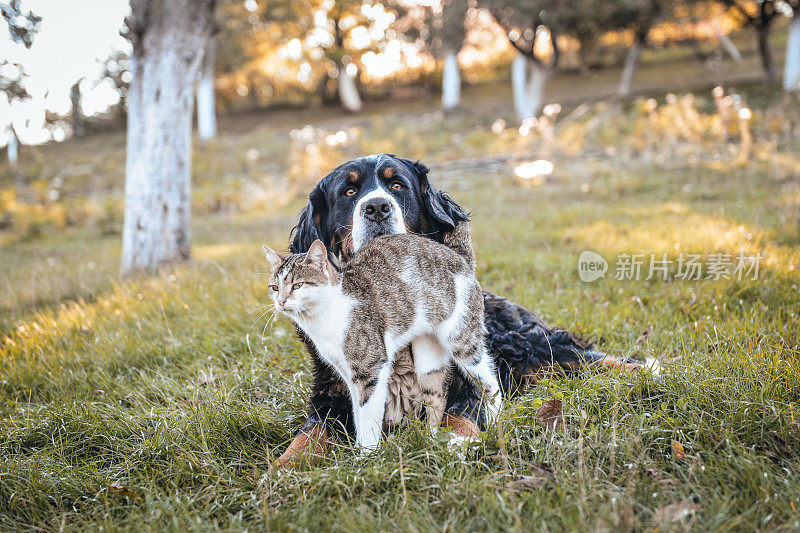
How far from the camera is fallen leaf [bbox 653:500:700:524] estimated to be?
5.59 feet

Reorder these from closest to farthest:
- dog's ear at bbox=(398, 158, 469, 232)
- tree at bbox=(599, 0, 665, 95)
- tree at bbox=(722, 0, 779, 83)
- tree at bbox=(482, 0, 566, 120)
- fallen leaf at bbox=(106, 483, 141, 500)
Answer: fallen leaf at bbox=(106, 483, 141, 500) < dog's ear at bbox=(398, 158, 469, 232) < tree at bbox=(722, 0, 779, 83) < tree at bbox=(482, 0, 566, 120) < tree at bbox=(599, 0, 665, 95)

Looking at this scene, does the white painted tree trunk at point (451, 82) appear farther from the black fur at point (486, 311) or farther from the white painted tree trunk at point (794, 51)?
the black fur at point (486, 311)

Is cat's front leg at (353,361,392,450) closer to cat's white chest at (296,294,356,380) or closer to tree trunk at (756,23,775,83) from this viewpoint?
cat's white chest at (296,294,356,380)

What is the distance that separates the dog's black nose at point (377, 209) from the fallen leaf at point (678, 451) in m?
1.62

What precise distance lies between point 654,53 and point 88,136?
3664 centimetres

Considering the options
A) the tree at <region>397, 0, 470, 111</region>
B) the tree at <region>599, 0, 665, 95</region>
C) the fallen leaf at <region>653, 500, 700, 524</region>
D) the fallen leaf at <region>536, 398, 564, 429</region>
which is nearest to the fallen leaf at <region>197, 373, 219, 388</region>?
the fallen leaf at <region>536, 398, 564, 429</region>

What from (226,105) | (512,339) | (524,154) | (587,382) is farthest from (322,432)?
(226,105)

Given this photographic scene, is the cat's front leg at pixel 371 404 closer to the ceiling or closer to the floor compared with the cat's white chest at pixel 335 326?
closer to the floor

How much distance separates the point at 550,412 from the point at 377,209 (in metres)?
1.28

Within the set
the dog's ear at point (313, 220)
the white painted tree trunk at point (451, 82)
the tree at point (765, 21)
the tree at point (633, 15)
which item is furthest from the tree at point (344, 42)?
the dog's ear at point (313, 220)

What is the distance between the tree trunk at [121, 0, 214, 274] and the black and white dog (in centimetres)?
418

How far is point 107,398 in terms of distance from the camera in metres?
3.26

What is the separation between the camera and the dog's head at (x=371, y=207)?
8.28 feet

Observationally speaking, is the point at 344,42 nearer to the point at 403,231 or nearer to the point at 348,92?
the point at 348,92
